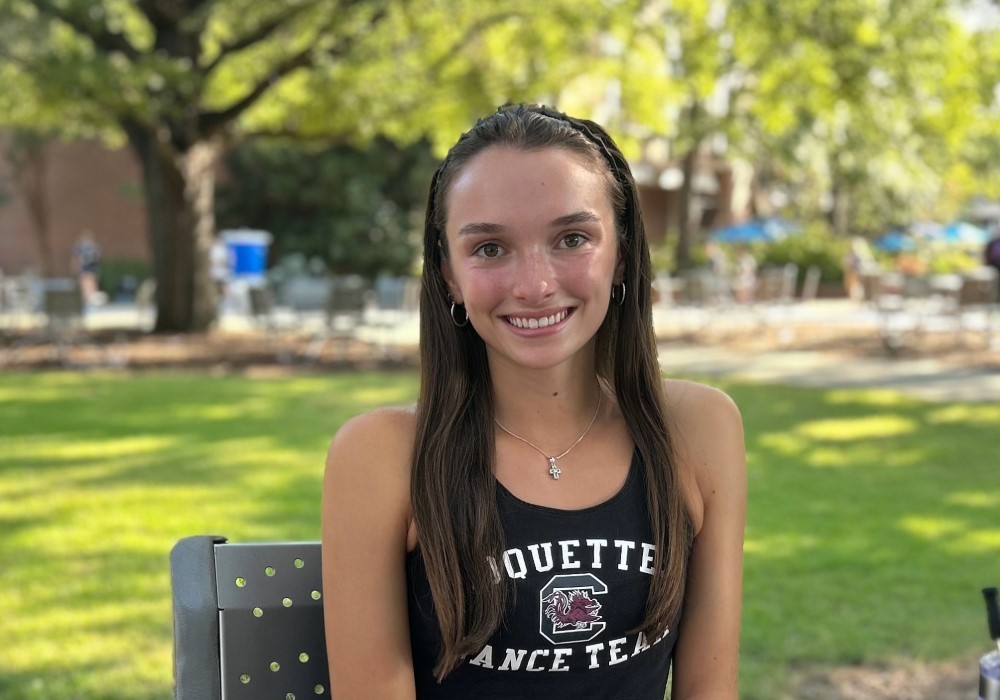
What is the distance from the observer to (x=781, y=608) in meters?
5.50

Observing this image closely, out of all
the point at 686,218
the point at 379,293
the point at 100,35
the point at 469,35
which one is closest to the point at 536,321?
the point at 379,293

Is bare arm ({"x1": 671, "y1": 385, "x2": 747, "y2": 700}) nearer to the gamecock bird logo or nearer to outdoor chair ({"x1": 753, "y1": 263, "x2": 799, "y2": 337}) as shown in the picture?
the gamecock bird logo

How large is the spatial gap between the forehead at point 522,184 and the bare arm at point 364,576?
48cm

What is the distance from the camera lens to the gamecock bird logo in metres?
1.99

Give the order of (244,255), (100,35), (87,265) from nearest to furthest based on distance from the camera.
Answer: (100,35), (244,255), (87,265)

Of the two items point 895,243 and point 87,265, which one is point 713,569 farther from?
point 895,243

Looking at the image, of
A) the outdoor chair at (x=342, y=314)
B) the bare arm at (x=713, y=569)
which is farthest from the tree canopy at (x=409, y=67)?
the bare arm at (x=713, y=569)

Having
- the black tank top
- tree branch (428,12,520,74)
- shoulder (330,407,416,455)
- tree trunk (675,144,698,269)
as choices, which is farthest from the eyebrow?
tree trunk (675,144,698,269)

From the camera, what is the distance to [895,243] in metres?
34.2

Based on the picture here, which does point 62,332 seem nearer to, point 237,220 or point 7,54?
point 7,54

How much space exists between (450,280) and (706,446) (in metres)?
0.58

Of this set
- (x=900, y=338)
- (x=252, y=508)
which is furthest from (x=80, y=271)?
(x=252, y=508)

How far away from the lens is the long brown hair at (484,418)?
2010 mm

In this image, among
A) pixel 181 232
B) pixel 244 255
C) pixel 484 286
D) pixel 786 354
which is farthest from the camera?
pixel 244 255
